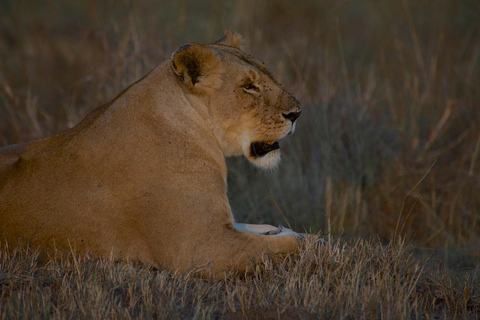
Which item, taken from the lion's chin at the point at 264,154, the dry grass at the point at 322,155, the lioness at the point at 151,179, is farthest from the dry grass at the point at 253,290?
the lion's chin at the point at 264,154

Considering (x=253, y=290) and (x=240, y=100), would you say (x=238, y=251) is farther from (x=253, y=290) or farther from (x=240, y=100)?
(x=240, y=100)

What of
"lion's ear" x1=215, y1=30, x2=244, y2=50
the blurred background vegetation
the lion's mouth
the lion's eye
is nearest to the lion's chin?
the lion's mouth

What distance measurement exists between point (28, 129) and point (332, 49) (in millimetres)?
7145

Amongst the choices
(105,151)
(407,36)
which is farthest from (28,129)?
(407,36)

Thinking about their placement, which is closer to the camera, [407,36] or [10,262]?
[10,262]

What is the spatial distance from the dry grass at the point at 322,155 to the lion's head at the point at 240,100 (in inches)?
30.0

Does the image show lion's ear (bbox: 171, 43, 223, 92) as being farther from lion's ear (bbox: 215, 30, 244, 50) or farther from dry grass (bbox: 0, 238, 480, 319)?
dry grass (bbox: 0, 238, 480, 319)

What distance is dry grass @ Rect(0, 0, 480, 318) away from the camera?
10.7ft

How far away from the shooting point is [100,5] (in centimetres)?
1271

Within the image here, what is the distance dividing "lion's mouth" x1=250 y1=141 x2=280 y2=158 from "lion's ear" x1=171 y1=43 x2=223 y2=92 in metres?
0.49

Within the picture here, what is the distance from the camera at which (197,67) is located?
395 cm

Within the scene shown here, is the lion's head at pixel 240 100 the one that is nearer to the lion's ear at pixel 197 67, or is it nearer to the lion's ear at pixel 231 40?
the lion's ear at pixel 197 67

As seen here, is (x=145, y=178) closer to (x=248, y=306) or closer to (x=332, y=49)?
(x=248, y=306)

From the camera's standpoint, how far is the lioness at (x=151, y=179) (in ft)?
11.8
